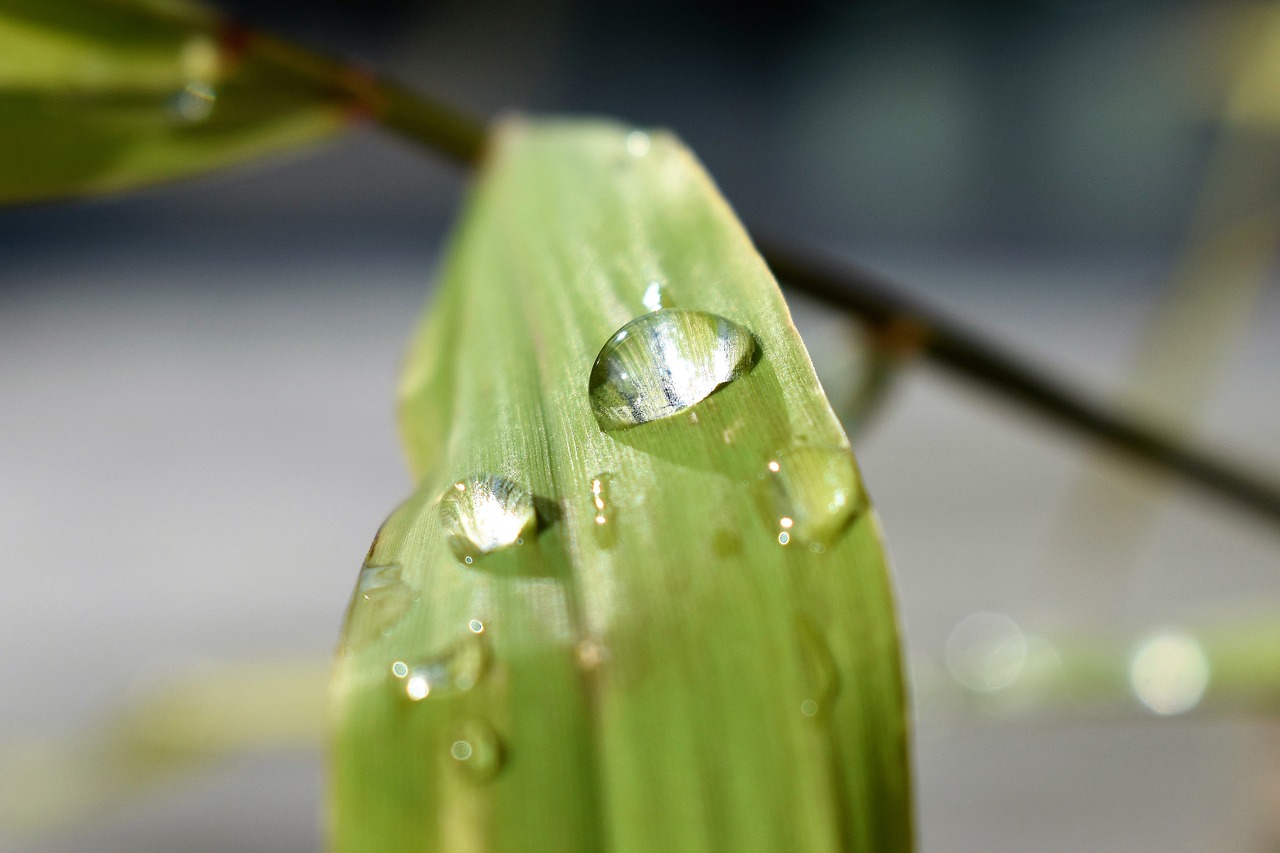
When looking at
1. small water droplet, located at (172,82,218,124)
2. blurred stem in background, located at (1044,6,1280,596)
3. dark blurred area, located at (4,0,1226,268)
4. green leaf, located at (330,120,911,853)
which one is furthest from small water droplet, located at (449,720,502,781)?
dark blurred area, located at (4,0,1226,268)

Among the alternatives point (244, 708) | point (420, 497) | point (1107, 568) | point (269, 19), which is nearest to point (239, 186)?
point (269, 19)

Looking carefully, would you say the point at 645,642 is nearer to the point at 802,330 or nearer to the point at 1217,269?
the point at 1217,269

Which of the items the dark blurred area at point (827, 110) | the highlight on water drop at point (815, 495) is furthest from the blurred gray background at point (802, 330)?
the highlight on water drop at point (815, 495)

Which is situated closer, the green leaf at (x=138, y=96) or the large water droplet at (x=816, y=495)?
the large water droplet at (x=816, y=495)

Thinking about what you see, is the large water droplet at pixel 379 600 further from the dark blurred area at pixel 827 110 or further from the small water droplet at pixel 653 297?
the dark blurred area at pixel 827 110

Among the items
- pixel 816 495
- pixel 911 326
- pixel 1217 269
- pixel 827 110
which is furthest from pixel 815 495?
pixel 827 110

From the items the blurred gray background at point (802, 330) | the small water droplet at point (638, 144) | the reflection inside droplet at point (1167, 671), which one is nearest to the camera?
the small water droplet at point (638, 144)

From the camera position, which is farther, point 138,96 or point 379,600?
point 138,96
